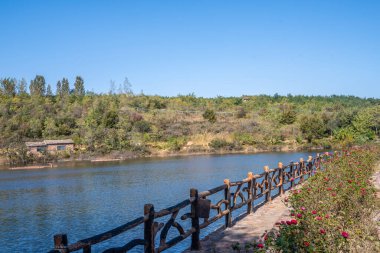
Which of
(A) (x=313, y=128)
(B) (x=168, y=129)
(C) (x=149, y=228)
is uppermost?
(B) (x=168, y=129)

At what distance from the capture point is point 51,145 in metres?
60.0

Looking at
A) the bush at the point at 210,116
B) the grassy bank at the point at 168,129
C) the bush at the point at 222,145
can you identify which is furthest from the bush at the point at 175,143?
the bush at the point at 210,116

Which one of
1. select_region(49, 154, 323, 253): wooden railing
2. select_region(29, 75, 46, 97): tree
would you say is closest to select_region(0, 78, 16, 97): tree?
select_region(29, 75, 46, 97): tree

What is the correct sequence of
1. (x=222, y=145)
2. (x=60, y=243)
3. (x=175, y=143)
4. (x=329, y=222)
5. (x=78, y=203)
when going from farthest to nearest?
(x=175, y=143) < (x=222, y=145) < (x=78, y=203) < (x=329, y=222) < (x=60, y=243)

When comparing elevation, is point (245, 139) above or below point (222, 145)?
above

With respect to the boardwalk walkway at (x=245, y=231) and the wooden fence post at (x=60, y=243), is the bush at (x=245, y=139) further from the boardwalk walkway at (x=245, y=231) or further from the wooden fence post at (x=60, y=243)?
the wooden fence post at (x=60, y=243)

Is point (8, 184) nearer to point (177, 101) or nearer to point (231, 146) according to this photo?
point (231, 146)

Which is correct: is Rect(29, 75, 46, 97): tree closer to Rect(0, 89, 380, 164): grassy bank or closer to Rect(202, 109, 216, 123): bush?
Rect(0, 89, 380, 164): grassy bank

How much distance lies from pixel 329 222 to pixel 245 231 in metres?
4.31

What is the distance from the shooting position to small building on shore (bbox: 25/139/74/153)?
5878 centimetres

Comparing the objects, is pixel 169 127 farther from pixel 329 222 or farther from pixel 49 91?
pixel 329 222

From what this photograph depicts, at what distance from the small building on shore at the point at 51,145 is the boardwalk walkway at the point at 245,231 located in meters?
51.3

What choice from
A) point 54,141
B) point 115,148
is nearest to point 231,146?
point 115,148

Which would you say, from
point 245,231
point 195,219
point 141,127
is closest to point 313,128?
point 141,127
